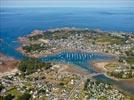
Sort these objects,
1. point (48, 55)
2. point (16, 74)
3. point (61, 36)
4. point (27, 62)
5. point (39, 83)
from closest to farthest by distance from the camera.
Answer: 1. point (39, 83)
2. point (16, 74)
3. point (27, 62)
4. point (48, 55)
5. point (61, 36)

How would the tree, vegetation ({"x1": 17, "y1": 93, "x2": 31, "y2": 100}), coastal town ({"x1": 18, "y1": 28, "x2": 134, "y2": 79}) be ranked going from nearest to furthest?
vegetation ({"x1": 17, "y1": 93, "x2": 31, "y2": 100}) < the tree < coastal town ({"x1": 18, "y1": 28, "x2": 134, "y2": 79})

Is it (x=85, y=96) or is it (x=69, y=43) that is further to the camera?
(x=69, y=43)

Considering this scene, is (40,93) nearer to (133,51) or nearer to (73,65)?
(73,65)

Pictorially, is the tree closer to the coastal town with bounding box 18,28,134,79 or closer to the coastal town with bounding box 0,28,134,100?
the coastal town with bounding box 0,28,134,100

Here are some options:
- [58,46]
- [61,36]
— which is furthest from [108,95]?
[61,36]

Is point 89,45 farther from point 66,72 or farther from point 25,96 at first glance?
point 25,96

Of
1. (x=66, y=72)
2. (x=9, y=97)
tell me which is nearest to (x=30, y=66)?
(x=66, y=72)

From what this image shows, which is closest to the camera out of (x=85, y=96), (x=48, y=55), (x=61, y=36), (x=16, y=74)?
(x=85, y=96)

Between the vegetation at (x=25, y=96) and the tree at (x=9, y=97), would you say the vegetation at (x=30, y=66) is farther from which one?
the tree at (x=9, y=97)

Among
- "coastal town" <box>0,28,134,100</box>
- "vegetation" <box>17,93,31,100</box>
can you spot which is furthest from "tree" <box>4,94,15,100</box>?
"vegetation" <box>17,93,31,100</box>
